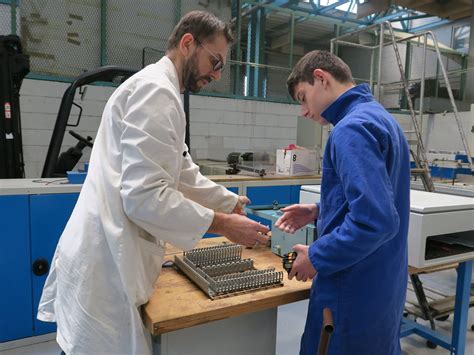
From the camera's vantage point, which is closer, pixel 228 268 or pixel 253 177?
pixel 228 268

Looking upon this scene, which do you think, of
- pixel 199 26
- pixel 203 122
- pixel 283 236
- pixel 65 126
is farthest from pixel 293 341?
pixel 203 122

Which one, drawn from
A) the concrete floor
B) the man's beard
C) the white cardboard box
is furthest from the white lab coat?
the white cardboard box

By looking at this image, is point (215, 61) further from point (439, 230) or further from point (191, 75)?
point (439, 230)

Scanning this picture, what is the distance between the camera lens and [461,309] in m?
1.78

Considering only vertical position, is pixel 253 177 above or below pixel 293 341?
above

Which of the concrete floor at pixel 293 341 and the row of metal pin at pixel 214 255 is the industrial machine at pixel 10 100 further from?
the row of metal pin at pixel 214 255

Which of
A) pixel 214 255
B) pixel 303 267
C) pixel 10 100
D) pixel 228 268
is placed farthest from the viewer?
pixel 10 100

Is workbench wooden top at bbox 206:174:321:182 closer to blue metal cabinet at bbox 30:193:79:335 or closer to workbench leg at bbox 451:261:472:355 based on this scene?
blue metal cabinet at bbox 30:193:79:335

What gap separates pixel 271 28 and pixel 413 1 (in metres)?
2.93

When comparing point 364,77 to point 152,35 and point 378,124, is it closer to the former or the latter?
point 152,35

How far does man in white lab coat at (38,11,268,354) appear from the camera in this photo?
90 centimetres

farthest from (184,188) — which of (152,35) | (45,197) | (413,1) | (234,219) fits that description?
(413,1)

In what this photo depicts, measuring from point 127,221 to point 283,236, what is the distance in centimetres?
67

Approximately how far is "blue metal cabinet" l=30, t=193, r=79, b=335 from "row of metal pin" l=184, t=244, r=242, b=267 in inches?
50.4
